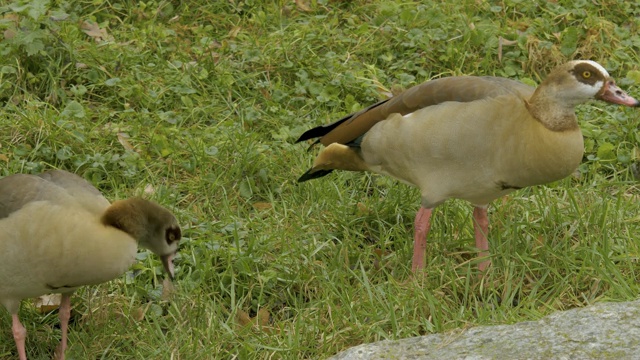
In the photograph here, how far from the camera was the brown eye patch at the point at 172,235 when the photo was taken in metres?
4.44

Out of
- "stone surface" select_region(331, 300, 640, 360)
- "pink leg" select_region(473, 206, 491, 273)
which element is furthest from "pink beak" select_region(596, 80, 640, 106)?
"stone surface" select_region(331, 300, 640, 360)

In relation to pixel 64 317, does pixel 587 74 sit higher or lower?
higher

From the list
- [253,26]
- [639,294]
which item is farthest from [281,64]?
[639,294]

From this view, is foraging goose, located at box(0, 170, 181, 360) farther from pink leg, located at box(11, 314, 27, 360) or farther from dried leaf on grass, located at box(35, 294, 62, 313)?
dried leaf on grass, located at box(35, 294, 62, 313)

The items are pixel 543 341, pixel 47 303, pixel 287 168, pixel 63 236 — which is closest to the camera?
pixel 543 341

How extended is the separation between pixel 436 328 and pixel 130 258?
127cm

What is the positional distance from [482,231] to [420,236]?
29cm

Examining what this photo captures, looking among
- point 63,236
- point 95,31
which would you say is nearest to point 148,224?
point 63,236

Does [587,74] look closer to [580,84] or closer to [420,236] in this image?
[580,84]

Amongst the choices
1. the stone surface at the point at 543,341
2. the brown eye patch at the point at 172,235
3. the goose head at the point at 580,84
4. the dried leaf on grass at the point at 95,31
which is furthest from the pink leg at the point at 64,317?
the dried leaf on grass at the point at 95,31

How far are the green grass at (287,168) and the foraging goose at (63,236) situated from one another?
413mm

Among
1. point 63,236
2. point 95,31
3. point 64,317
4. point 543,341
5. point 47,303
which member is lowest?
point 47,303

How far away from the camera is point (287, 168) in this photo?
6.05 metres

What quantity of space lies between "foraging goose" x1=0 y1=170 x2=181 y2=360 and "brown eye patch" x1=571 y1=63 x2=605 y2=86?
1880 mm
